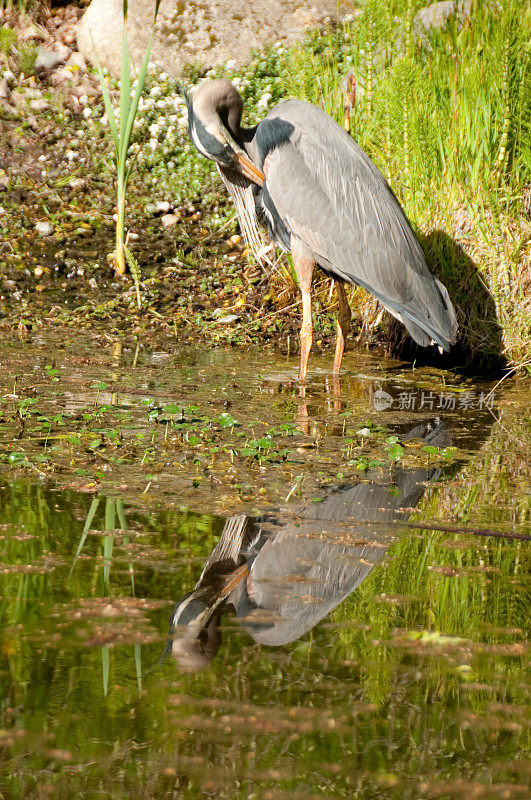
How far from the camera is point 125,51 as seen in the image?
20.5 feet

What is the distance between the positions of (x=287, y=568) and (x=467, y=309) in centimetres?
375

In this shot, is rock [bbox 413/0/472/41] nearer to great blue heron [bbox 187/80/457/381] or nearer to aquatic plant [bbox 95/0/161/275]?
great blue heron [bbox 187/80/457/381]

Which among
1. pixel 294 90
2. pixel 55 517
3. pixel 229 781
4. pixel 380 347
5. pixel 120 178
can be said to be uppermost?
pixel 294 90

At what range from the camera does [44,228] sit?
7617mm

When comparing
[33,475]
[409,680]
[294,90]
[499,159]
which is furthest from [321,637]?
[294,90]

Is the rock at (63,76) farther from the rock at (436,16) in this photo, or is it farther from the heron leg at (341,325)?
the heron leg at (341,325)

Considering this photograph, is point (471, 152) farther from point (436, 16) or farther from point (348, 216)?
point (436, 16)

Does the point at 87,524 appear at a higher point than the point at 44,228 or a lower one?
lower

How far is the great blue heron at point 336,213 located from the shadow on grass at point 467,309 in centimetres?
48

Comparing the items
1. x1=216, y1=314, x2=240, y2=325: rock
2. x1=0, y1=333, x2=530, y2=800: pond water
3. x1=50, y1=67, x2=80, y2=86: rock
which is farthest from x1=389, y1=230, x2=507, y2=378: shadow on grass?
x1=50, y1=67, x2=80, y2=86: rock

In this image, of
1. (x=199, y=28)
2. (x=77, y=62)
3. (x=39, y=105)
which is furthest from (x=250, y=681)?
(x=199, y=28)

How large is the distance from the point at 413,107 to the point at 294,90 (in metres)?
1.40

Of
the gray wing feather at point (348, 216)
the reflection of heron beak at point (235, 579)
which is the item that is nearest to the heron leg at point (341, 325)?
the gray wing feather at point (348, 216)

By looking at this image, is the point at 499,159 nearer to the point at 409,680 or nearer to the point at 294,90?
the point at 294,90
